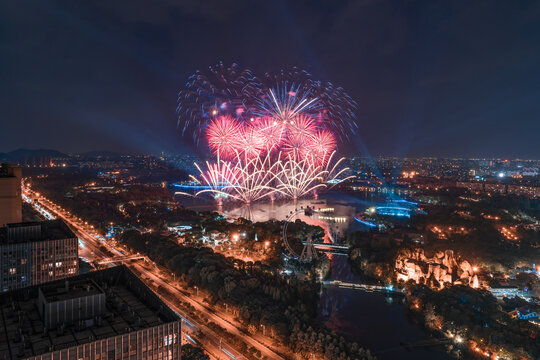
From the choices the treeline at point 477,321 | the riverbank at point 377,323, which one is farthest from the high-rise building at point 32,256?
the treeline at point 477,321

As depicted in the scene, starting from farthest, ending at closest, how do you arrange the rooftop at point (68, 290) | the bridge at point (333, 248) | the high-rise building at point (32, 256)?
the bridge at point (333, 248), the high-rise building at point (32, 256), the rooftop at point (68, 290)

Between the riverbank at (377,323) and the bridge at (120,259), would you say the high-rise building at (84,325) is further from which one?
the bridge at (120,259)

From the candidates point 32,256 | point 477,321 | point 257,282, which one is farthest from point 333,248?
point 32,256

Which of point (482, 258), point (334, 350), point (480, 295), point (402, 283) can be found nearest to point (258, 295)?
point (334, 350)

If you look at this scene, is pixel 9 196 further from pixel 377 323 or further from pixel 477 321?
pixel 477 321

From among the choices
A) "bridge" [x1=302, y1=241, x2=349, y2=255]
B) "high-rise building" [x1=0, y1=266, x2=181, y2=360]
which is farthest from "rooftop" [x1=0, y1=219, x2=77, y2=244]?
"bridge" [x1=302, y1=241, x2=349, y2=255]

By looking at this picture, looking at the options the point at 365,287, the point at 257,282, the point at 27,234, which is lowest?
the point at 365,287
